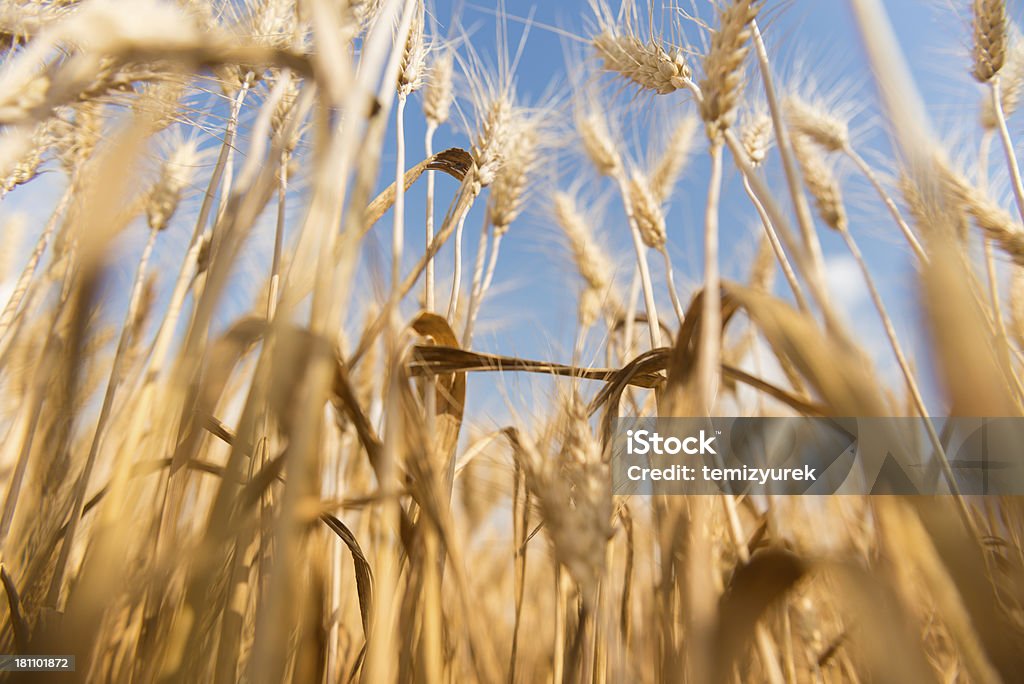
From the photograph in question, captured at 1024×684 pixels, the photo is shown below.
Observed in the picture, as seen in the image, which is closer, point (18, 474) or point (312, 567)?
point (312, 567)

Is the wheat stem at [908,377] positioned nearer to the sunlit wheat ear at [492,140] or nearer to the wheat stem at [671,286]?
the wheat stem at [671,286]

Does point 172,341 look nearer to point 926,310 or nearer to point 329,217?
point 329,217

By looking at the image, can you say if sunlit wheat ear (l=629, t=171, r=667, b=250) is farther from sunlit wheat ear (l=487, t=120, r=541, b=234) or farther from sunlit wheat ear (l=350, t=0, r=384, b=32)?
sunlit wheat ear (l=350, t=0, r=384, b=32)

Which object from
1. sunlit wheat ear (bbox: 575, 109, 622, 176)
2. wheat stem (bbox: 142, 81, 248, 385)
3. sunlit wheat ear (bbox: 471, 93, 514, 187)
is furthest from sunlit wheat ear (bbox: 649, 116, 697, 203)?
wheat stem (bbox: 142, 81, 248, 385)

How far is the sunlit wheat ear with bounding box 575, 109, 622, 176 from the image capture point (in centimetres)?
140

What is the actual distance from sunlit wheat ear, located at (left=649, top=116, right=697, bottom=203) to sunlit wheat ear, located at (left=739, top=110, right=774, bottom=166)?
23 centimetres

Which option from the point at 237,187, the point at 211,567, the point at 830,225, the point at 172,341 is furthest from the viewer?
the point at 830,225

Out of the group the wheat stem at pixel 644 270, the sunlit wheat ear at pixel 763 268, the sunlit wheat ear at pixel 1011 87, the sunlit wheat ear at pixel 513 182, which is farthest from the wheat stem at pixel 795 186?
the sunlit wheat ear at pixel 1011 87

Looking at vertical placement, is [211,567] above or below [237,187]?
below

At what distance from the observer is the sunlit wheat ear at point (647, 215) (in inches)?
45.2

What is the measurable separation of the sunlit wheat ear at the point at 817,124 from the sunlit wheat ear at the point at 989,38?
33 centimetres

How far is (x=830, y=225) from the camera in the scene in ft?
4.45

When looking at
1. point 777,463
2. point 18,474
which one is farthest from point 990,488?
point 18,474

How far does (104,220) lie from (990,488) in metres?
0.89
